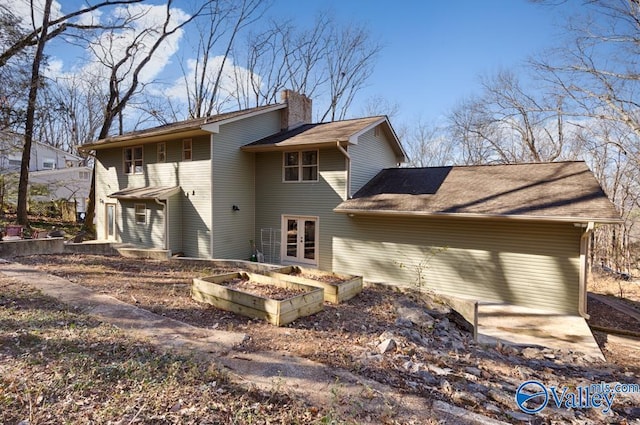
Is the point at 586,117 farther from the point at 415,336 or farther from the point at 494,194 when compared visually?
the point at 415,336

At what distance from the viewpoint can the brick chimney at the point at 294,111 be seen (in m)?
14.4

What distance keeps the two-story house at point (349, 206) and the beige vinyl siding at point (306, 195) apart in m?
0.04

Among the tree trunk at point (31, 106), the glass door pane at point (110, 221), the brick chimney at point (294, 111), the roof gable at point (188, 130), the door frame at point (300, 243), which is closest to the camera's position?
the roof gable at point (188, 130)

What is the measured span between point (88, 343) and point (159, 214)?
934 cm

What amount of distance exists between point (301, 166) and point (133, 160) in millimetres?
7918

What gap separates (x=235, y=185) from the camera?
1266cm

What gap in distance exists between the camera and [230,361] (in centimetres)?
391

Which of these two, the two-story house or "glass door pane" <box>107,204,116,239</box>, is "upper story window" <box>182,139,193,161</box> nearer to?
the two-story house

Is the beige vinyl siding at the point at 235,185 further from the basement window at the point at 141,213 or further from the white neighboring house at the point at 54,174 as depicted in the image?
the white neighboring house at the point at 54,174

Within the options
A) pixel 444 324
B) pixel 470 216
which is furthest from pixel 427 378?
pixel 470 216

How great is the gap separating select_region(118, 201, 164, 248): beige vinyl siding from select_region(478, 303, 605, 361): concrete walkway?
11.3m

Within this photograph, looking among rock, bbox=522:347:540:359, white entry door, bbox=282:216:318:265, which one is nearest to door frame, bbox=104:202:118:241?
white entry door, bbox=282:216:318:265

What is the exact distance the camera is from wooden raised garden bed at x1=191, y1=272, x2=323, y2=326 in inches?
212

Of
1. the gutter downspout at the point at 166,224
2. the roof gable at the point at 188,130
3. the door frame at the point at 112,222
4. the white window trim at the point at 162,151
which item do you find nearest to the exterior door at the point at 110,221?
the door frame at the point at 112,222
